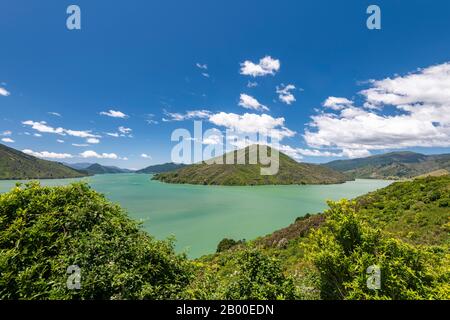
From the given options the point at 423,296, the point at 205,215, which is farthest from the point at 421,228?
the point at 205,215

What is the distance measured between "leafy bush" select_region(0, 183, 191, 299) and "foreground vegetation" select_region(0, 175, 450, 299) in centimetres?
2

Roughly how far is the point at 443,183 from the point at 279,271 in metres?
36.2

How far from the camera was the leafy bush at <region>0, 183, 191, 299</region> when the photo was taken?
5188 millimetres

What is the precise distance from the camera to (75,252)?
19.1 ft

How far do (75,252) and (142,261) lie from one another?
170 cm

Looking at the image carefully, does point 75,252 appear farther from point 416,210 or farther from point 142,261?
point 416,210

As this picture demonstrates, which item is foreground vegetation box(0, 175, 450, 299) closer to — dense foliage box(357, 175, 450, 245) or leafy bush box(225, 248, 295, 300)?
leafy bush box(225, 248, 295, 300)

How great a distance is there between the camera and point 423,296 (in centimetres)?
607

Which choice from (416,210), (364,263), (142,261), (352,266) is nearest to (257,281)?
(352,266)

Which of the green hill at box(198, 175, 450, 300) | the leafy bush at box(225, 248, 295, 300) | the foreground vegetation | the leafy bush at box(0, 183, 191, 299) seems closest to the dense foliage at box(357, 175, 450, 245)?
the green hill at box(198, 175, 450, 300)

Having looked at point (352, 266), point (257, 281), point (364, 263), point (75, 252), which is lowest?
point (257, 281)

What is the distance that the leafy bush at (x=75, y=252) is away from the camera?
17.0 ft
